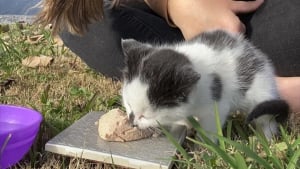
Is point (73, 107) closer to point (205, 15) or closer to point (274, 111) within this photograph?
point (205, 15)

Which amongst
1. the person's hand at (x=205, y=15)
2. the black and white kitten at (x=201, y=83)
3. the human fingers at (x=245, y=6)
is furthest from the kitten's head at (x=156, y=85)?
the human fingers at (x=245, y=6)

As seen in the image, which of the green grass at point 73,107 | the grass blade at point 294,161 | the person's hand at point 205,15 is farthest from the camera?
the person's hand at point 205,15

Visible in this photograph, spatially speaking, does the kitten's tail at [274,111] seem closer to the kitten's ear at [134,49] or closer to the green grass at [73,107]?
the green grass at [73,107]

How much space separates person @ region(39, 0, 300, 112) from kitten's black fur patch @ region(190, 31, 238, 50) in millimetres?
144

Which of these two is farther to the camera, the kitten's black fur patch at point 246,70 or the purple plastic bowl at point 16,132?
the kitten's black fur patch at point 246,70

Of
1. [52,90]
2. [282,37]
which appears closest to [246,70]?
[282,37]

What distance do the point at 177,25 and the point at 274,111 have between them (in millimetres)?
687

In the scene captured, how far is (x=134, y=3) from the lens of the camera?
2.43 metres

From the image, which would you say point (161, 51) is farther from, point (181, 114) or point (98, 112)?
point (98, 112)

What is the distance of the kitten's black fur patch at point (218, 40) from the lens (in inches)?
69.9

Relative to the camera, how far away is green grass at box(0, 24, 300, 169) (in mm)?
1336

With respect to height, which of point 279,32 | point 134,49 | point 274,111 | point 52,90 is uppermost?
point 134,49

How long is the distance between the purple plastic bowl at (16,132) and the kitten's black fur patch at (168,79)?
360 mm

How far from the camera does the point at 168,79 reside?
1404 mm
